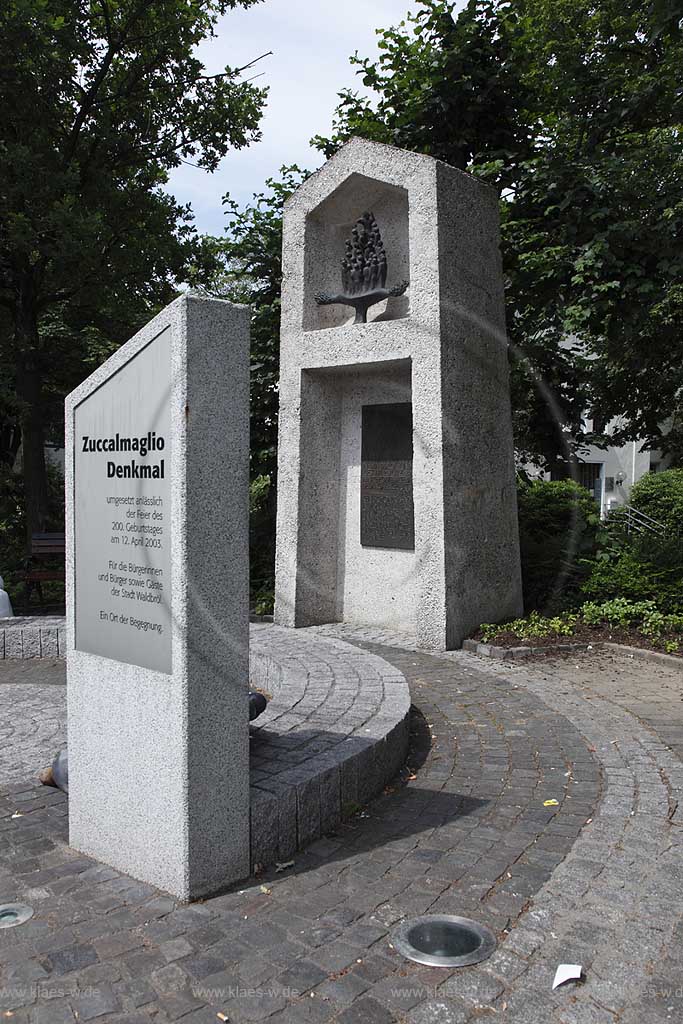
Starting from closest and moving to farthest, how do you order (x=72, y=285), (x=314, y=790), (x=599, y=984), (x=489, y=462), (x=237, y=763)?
(x=599, y=984) → (x=237, y=763) → (x=314, y=790) → (x=489, y=462) → (x=72, y=285)

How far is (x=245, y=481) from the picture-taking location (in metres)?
3.46

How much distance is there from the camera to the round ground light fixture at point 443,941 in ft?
9.78

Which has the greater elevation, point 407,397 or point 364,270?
point 364,270

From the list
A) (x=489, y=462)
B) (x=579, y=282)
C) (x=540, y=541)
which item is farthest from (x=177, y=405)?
(x=540, y=541)

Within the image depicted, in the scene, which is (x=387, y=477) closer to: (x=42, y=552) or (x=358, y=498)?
(x=358, y=498)

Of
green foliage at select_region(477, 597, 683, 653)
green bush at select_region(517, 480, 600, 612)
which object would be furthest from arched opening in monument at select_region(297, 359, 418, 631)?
green bush at select_region(517, 480, 600, 612)

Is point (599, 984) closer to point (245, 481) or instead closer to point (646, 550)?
point (245, 481)

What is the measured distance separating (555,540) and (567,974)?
9001 millimetres

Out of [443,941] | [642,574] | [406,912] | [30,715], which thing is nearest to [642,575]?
[642,574]

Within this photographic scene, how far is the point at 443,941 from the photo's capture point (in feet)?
10.2

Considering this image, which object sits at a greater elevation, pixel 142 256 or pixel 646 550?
pixel 142 256

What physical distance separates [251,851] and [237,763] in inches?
17.5

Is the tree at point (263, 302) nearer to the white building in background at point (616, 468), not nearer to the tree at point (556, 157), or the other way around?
the tree at point (556, 157)

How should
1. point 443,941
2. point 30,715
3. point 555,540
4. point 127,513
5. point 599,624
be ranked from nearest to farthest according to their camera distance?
point 443,941 → point 127,513 → point 30,715 → point 599,624 → point 555,540
